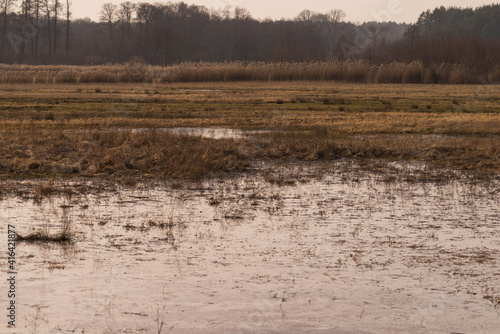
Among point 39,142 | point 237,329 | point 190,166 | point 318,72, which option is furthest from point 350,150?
point 318,72

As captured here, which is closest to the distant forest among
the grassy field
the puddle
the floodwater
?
the grassy field

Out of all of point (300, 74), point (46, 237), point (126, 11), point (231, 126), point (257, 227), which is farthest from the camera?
point (126, 11)

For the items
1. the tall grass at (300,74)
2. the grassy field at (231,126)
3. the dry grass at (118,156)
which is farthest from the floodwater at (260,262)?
the tall grass at (300,74)

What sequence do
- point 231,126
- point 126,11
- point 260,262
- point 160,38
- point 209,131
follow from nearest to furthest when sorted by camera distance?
point 260,262, point 209,131, point 231,126, point 160,38, point 126,11

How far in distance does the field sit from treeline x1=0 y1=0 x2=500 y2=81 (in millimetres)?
40134

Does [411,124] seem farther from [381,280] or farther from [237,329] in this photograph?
[237,329]

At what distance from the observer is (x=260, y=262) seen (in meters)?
8.08

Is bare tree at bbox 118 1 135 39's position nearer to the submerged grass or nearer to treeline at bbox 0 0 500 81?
treeline at bbox 0 0 500 81

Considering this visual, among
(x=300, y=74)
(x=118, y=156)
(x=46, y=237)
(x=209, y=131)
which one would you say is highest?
(x=300, y=74)

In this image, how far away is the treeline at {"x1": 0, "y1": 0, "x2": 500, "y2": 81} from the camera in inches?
2982

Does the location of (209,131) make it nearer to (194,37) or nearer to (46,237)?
(46,237)

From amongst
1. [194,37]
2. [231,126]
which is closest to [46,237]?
[231,126]

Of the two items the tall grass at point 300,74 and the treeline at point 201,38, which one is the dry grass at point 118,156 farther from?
the treeline at point 201,38

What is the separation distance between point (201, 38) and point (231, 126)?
9797 centimetres
